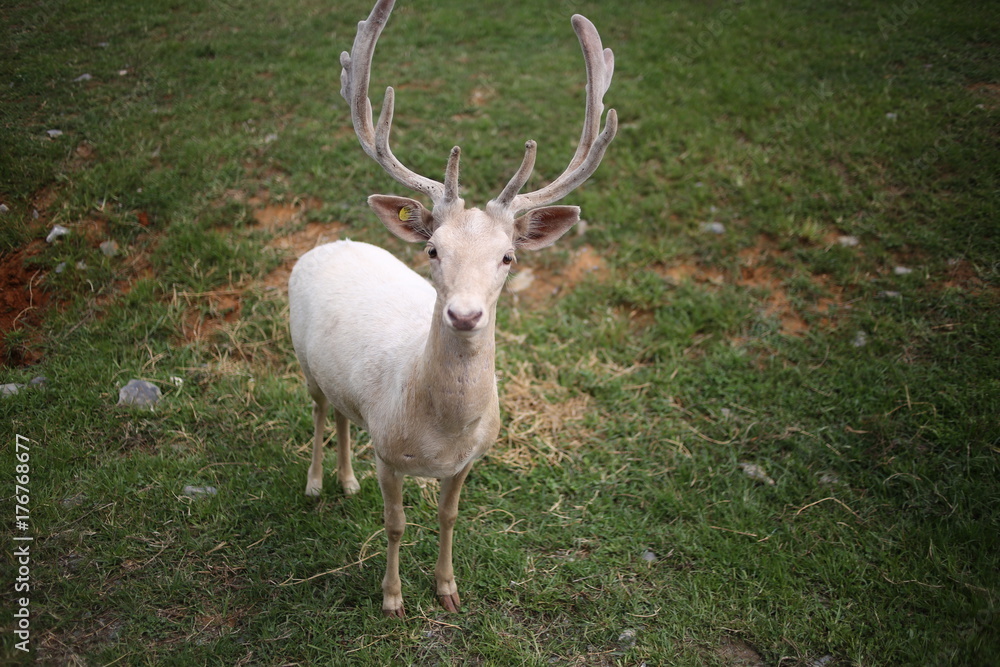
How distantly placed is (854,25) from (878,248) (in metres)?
4.89

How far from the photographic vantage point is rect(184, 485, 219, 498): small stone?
396cm

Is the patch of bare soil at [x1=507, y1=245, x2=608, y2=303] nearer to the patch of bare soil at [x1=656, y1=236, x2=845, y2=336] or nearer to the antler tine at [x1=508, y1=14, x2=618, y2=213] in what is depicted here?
the patch of bare soil at [x1=656, y1=236, x2=845, y2=336]

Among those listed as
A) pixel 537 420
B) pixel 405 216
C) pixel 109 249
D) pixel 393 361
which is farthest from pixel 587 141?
pixel 109 249

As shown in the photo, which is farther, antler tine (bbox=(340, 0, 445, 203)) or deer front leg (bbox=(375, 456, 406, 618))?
deer front leg (bbox=(375, 456, 406, 618))

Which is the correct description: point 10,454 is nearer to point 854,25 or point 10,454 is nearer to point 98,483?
point 98,483

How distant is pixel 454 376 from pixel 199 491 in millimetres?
2439

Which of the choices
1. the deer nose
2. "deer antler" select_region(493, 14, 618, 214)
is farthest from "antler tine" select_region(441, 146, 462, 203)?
the deer nose

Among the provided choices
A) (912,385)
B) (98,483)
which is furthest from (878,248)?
(98,483)

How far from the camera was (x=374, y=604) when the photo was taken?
3561 millimetres

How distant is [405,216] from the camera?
2.96m

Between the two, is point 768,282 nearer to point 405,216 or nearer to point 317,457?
point 405,216

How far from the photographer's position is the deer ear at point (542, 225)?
2973 mm

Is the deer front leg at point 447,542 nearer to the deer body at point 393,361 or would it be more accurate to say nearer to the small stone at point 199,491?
the deer body at point 393,361

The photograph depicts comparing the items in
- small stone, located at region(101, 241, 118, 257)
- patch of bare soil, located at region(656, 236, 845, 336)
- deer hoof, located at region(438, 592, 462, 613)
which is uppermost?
small stone, located at region(101, 241, 118, 257)
